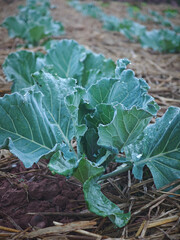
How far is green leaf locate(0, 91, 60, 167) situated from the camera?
1.10 metres

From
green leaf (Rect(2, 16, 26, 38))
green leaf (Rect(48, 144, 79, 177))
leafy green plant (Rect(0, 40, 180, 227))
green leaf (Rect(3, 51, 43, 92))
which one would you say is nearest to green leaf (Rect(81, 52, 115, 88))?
green leaf (Rect(3, 51, 43, 92))

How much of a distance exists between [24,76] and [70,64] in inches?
16.0

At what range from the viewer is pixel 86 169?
1016mm

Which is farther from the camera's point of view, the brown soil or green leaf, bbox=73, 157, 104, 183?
the brown soil

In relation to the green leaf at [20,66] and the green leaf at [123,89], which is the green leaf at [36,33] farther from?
the green leaf at [123,89]

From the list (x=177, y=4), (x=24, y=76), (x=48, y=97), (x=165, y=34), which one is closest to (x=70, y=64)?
(x=24, y=76)

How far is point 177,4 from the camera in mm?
13945

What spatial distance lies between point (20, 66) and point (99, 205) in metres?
1.44

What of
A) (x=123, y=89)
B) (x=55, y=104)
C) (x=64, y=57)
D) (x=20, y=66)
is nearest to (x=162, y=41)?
(x=64, y=57)

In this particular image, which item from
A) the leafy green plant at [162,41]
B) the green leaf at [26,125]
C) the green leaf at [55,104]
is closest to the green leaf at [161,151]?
the green leaf at [55,104]

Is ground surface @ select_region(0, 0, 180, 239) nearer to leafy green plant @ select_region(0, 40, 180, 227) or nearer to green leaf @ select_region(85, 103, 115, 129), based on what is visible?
leafy green plant @ select_region(0, 40, 180, 227)

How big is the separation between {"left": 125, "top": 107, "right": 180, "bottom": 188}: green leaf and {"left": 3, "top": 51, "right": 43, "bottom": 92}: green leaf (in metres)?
1.15

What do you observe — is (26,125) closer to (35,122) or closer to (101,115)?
(35,122)

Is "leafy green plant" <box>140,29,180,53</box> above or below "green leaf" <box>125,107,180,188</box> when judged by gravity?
below
